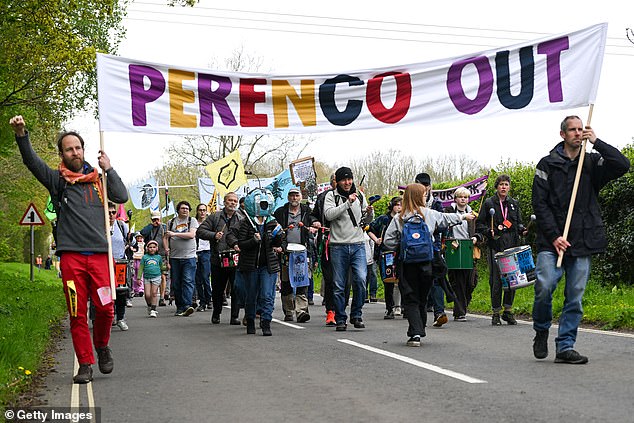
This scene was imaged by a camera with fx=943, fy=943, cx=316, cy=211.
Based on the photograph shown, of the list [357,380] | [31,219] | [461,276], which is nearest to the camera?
[357,380]

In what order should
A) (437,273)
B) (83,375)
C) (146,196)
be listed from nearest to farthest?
(83,375) < (437,273) < (146,196)

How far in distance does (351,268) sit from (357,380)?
5.34 m

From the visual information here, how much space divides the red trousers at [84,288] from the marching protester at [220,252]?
Result: 6.46 meters

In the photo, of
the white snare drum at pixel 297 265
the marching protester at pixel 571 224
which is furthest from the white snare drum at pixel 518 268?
the white snare drum at pixel 297 265

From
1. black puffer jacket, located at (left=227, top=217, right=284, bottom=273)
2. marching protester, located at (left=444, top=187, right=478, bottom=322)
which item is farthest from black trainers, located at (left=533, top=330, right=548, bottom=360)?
marching protester, located at (left=444, top=187, right=478, bottom=322)

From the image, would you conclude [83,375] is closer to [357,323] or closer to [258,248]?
[258,248]

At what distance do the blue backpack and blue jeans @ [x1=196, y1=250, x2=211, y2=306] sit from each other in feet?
26.5

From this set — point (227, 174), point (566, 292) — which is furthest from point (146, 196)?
point (566, 292)

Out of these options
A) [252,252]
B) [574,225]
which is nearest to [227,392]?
Answer: [574,225]

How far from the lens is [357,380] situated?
763cm

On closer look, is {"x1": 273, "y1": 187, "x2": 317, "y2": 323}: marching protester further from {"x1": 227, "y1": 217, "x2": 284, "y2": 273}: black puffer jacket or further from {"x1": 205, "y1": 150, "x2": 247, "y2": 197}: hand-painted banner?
{"x1": 205, "y1": 150, "x2": 247, "y2": 197}: hand-painted banner

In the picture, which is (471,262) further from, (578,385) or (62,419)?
(62,419)

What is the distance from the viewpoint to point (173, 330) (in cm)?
1362

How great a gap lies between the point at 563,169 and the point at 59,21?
47.1ft
